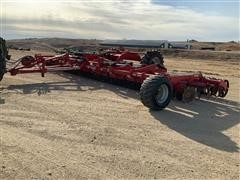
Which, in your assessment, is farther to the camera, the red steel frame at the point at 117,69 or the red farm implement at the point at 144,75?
the red steel frame at the point at 117,69

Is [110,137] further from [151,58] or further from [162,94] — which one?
[151,58]

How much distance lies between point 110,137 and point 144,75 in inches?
165

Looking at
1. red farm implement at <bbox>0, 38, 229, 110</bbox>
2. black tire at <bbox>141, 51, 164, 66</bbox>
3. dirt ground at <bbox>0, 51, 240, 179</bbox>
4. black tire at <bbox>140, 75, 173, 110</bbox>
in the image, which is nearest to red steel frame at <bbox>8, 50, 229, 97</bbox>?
red farm implement at <bbox>0, 38, 229, 110</bbox>

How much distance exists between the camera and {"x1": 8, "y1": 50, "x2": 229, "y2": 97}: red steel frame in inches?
428

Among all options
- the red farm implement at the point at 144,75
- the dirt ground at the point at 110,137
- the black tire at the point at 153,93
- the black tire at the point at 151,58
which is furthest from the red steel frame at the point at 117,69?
the black tire at the point at 153,93

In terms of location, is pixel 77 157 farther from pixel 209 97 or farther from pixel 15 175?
pixel 209 97

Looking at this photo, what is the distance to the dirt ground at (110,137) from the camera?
224 inches

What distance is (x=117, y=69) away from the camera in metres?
11.9

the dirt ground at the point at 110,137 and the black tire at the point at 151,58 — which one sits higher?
the black tire at the point at 151,58

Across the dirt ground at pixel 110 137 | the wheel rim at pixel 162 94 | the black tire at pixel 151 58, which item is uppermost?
the black tire at pixel 151 58

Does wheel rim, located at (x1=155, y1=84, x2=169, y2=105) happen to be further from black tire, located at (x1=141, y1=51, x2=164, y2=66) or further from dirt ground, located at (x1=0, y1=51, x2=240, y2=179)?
black tire, located at (x1=141, y1=51, x2=164, y2=66)

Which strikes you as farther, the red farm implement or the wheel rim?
the wheel rim

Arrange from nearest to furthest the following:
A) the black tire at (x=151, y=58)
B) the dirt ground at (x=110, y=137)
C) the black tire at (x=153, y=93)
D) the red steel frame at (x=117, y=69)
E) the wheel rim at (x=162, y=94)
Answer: the dirt ground at (x=110, y=137)
the black tire at (x=153, y=93)
the wheel rim at (x=162, y=94)
the red steel frame at (x=117, y=69)
the black tire at (x=151, y=58)

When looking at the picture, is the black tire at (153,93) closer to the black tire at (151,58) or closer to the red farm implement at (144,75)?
the red farm implement at (144,75)
